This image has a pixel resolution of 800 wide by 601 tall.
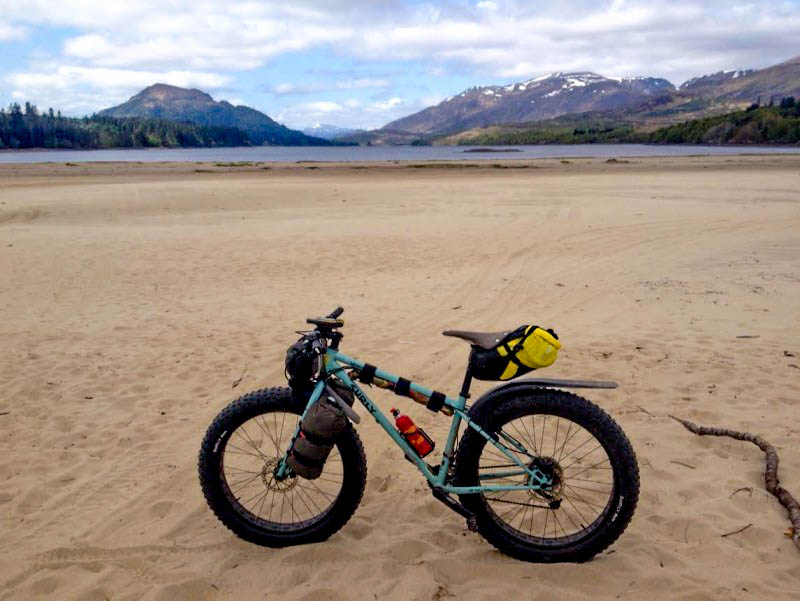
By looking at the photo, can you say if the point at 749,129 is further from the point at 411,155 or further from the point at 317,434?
the point at 317,434

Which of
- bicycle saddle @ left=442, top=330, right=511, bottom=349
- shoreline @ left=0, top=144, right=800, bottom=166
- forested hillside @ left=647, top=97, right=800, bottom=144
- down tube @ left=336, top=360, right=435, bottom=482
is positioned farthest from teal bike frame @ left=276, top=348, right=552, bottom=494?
forested hillside @ left=647, top=97, right=800, bottom=144

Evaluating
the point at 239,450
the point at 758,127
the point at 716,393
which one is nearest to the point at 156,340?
the point at 239,450

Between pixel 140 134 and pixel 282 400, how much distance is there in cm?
19901

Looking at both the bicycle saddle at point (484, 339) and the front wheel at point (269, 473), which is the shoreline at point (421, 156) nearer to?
the front wheel at point (269, 473)

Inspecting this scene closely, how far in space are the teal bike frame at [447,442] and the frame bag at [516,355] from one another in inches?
10.0

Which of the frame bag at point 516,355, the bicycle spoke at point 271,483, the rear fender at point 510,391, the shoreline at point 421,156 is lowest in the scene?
the bicycle spoke at point 271,483

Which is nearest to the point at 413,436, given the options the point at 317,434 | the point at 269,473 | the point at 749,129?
the point at 317,434

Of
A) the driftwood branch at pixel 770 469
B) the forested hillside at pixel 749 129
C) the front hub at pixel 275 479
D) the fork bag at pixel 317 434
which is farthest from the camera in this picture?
the forested hillside at pixel 749 129

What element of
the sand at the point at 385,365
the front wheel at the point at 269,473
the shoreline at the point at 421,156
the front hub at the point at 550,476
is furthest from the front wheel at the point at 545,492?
the shoreline at the point at 421,156

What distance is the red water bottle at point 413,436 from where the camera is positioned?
3.79 meters

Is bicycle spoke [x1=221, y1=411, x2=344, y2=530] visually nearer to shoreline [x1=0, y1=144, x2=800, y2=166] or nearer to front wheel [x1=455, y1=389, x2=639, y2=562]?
front wheel [x1=455, y1=389, x2=639, y2=562]

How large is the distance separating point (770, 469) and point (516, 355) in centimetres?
265

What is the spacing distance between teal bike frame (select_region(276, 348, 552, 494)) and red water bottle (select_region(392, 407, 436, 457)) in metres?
0.03

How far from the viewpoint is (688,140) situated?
139500mm
